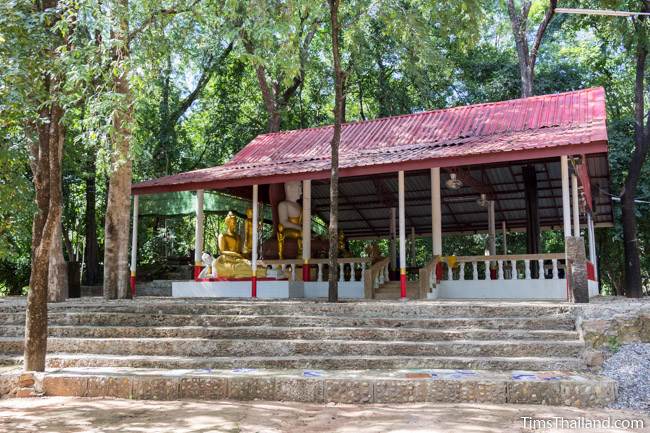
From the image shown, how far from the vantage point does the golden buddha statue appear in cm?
1191

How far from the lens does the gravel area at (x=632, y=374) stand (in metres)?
5.36

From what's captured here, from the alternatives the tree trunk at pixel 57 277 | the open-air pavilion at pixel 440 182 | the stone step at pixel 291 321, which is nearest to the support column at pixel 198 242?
the open-air pavilion at pixel 440 182

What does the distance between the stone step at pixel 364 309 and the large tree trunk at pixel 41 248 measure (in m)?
1.84

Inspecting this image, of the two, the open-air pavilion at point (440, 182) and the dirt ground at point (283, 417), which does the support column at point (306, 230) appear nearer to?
the open-air pavilion at point (440, 182)

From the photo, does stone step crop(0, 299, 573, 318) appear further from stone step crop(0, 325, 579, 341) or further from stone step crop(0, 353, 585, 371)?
stone step crop(0, 353, 585, 371)

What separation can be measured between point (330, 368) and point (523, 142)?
5217mm

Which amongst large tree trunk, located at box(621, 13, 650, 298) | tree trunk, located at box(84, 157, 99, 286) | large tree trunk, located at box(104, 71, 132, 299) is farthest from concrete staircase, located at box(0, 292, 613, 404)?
A: tree trunk, located at box(84, 157, 99, 286)

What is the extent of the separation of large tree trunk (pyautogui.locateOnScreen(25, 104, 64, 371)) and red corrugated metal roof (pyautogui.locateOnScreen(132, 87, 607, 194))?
493 cm

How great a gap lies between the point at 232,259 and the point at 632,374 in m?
7.95

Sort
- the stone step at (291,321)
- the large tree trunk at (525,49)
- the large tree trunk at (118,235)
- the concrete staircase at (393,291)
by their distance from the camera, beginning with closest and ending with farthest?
the stone step at (291,321) < the concrete staircase at (393,291) < the large tree trunk at (118,235) < the large tree trunk at (525,49)

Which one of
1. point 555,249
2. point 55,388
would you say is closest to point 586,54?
point 555,249

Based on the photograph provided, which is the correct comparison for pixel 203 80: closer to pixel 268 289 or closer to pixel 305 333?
pixel 268 289

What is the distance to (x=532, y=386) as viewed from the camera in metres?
5.51

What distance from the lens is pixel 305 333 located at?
7.35m
